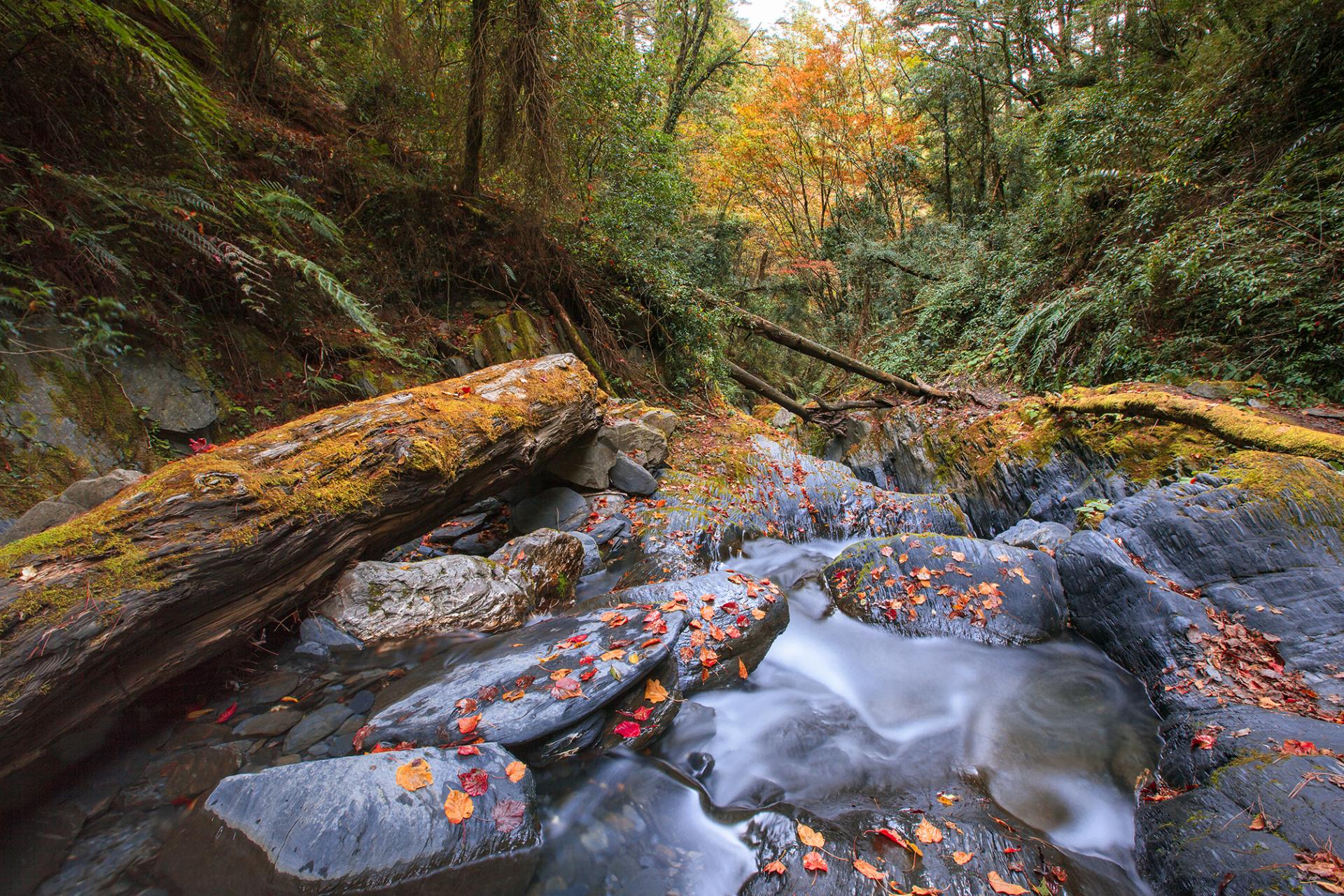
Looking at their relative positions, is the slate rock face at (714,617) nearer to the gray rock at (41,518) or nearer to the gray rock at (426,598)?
the gray rock at (426,598)

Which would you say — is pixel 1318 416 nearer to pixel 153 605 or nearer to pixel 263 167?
pixel 153 605

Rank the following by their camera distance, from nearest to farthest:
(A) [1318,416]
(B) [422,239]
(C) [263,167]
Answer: (A) [1318,416], (C) [263,167], (B) [422,239]

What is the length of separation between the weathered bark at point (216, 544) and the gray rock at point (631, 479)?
88.1 inches

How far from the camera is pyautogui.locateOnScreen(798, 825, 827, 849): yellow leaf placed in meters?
2.48

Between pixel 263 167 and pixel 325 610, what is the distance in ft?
18.4

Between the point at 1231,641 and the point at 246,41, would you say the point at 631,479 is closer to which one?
the point at 1231,641

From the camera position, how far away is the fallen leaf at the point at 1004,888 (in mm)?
2197

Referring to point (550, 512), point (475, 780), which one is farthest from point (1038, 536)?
point (475, 780)

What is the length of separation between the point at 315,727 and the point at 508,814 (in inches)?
51.1

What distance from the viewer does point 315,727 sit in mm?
2781

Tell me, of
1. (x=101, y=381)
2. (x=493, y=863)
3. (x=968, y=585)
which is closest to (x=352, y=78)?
(x=101, y=381)

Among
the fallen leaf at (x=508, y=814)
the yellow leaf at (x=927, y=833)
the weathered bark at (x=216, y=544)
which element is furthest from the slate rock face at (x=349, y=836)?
the yellow leaf at (x=927, y=833)

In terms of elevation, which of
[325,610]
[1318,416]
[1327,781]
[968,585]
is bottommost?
[968,585]

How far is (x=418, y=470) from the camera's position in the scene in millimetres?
3428
